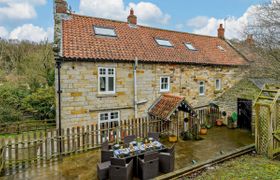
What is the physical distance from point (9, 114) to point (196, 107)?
54.4 ft

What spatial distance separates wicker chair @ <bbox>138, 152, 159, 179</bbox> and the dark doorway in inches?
409

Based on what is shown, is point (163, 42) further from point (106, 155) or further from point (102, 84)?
point (106, 155)

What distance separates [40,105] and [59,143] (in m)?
12.0

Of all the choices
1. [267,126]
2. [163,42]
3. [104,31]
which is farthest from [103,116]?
[267,126]

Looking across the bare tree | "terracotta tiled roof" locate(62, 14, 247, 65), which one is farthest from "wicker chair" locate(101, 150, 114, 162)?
the bare tree

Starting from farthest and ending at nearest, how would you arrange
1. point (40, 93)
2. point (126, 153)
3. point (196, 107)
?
point (40, 93) → point (196, 107) → point (126, 153)

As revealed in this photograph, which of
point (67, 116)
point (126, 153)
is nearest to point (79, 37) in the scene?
point (67, 116)

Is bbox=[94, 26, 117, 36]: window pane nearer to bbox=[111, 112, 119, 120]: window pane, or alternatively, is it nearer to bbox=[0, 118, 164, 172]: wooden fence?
bbox=[111, 112, 119, 120]: window pane

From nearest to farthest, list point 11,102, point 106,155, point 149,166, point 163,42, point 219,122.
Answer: point 149,166 < point 106,155 < point 219,122 < point 163,42 < point 11,102

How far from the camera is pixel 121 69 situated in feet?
39.0

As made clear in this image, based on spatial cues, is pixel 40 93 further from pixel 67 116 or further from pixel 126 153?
pixel 126 153

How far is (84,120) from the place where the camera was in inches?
424

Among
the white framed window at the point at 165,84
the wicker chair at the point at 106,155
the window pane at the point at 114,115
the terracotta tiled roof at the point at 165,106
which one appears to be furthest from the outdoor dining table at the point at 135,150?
the white framed window at the point at 165,84

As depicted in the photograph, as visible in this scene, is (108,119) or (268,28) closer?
(268,28)
